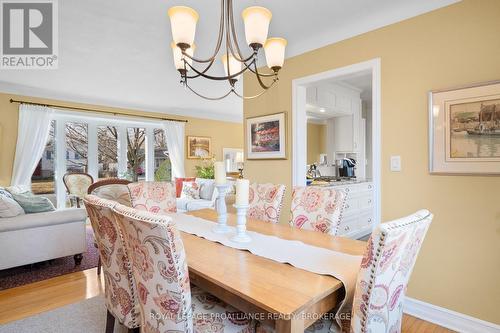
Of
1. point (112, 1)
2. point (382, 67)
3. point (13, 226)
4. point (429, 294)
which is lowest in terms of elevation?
point (429, 294)

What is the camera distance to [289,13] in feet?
7.46

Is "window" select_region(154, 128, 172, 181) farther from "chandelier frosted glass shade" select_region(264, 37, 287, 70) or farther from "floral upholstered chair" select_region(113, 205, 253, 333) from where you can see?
"floral upholstered chair" select_region(113, 205, 253, 333)

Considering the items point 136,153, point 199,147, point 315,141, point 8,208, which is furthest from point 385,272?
point 315,141

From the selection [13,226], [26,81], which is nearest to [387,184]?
[13,226]

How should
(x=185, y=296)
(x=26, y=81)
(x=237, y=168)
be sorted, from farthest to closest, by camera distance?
(x=237, y=168) < (x=26, y=81) < (x=185, y=296)

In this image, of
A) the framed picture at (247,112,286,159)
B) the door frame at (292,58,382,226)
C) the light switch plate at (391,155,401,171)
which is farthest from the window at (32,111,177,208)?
the light switch plate at (391,155,401,171)

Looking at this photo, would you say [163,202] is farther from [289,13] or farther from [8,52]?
[8,52]

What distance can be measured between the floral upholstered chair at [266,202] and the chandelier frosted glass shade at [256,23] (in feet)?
4.05

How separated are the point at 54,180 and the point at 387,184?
5.52 metres

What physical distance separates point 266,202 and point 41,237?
2.47 metres

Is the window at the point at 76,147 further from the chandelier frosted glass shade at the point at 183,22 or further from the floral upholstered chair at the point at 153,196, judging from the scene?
the chandelier frosted glass shade at the point at 183,22

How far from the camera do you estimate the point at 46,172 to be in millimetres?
4930

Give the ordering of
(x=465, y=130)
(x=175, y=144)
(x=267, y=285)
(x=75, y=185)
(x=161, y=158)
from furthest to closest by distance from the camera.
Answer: (x=161, y=158) < (x=175, y=144) < (x=75, y=185) < (x=465, y=130) < (x=267, y=285)

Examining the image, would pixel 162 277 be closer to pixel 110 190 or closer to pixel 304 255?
pixel 304 255
